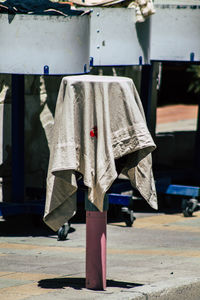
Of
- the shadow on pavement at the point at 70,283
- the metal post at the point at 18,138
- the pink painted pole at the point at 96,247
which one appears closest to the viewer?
the pink painted pole at the point at 96,247

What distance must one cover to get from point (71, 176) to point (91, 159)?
0.21m

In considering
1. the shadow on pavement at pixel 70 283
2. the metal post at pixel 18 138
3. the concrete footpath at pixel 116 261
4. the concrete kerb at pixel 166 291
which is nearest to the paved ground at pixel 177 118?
the concrete footpath at pixel 116 261

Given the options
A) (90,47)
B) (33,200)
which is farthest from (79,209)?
(90,47)

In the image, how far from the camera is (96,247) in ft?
20.9

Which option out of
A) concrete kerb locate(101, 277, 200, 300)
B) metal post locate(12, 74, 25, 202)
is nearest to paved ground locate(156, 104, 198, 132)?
metal post locate(12, 74, 25, 202)

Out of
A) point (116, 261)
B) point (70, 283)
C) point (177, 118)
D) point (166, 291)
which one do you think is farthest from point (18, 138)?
point (177, 118)

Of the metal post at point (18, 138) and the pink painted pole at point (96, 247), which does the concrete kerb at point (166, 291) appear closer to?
the pink painted pole at point (96, 247)

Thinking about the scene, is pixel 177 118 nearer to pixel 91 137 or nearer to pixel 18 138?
pixel 18 138

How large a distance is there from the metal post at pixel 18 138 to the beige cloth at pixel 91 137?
11.3ft

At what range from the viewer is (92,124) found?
20.2ft

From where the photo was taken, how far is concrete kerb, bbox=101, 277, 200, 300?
6176 mm

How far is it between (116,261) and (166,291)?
1570 mm

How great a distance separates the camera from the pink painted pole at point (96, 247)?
6.34 metres

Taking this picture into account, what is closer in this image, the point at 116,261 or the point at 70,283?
the point at 70,283
